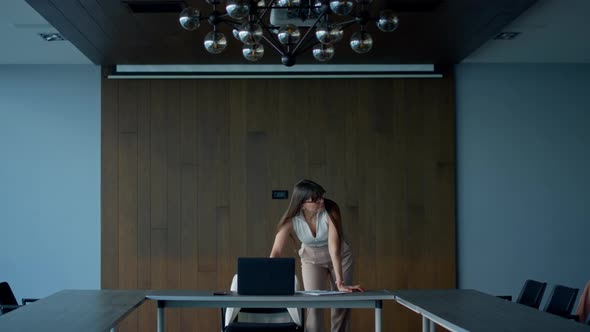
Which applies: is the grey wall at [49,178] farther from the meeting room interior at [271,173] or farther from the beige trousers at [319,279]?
the beige trousers at [319,279]

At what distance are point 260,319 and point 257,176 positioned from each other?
8.08ft

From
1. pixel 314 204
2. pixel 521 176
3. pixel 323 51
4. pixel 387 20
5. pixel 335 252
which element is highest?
pixel 387 20

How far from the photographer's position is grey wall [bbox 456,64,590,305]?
8219mm

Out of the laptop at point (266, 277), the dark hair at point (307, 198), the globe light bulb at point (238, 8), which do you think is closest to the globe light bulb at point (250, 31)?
the globe light bulb at point (238, 8)

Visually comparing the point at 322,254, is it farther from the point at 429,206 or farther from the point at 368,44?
the point at 429,206

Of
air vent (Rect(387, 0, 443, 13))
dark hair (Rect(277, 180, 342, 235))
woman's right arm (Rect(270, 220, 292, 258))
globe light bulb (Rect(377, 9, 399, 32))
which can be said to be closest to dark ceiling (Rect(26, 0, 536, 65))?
air vent (Rect(387, 0, 443, 13))

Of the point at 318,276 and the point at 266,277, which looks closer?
the point at 266,277

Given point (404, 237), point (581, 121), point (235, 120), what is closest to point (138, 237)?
point (235, 120)

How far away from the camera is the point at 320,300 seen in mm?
4992

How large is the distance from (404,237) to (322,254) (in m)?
2.51

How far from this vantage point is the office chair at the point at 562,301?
5.16 m

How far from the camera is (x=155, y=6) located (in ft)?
19.3

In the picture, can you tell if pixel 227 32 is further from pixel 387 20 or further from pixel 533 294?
pixel 533 294

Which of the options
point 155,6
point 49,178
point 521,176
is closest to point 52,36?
point 155,6
